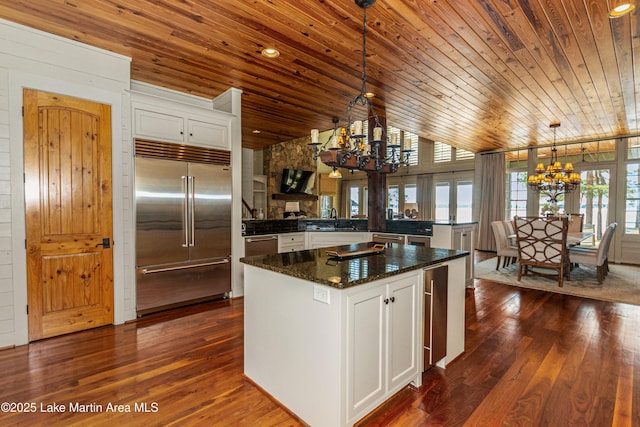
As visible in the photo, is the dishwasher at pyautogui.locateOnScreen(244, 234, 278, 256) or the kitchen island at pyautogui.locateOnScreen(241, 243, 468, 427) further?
the dishwasher at pyautogui.locateOnScreen(244, 234, 278, 256)

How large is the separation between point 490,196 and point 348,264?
306 inches

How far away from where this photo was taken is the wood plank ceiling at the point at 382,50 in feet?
7.70

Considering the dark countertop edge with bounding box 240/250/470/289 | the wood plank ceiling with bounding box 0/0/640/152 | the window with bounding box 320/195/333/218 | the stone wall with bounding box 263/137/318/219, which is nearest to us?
the dark countertop edge with bounding box 240/250/470/289

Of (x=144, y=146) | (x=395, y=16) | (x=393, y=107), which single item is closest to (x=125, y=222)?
(x=144, y=146)

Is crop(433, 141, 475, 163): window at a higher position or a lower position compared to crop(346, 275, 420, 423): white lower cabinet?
higher

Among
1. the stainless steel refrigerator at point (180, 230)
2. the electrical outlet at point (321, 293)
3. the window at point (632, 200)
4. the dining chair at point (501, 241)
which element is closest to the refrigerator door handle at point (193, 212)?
the stainless steel refrigerator at point (180, 230)

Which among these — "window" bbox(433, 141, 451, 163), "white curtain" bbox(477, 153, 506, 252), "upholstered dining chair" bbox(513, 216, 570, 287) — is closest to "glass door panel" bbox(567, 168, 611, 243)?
"white curtain" bbox(477, 153, 506, 252)

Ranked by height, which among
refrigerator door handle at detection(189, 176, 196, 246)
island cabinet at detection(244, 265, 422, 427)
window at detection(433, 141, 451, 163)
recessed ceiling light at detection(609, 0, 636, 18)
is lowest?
island cabinet at detection(244, 265, 422, 427)

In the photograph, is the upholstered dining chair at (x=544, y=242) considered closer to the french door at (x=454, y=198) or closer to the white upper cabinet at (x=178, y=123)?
the french door at (x=454, y=198)

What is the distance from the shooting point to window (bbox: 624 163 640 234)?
6523 mm

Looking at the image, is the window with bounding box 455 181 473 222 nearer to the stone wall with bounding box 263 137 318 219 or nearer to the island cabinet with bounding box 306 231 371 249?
the stone wall with bounding box 263 137 318 219

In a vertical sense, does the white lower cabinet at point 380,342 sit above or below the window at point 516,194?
below

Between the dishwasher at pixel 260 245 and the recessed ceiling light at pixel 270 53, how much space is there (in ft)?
7.76

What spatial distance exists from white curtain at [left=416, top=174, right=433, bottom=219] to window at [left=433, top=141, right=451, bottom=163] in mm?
561
